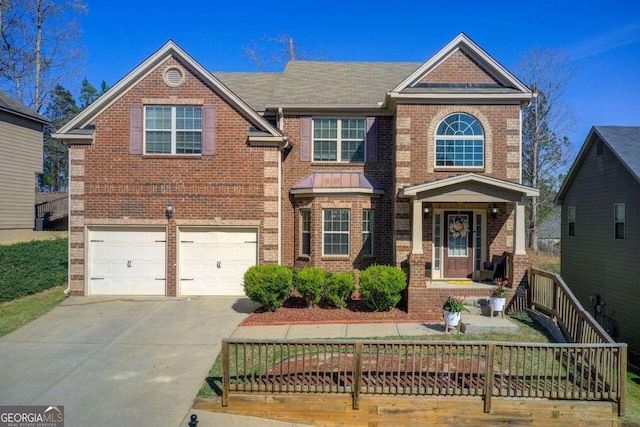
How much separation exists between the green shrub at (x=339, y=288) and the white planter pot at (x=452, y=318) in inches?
105

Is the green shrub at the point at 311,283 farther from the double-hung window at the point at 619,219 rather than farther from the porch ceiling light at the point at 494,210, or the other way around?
the double-hung window at the point at 619,219

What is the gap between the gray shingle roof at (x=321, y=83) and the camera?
14.3m

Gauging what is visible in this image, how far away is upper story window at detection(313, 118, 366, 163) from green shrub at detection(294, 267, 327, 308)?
4482 mm

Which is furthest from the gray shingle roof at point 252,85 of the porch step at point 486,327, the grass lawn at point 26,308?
the porch step at point 486,327

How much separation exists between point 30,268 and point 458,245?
13.6 metres

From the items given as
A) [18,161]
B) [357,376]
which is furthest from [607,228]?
[18,161]

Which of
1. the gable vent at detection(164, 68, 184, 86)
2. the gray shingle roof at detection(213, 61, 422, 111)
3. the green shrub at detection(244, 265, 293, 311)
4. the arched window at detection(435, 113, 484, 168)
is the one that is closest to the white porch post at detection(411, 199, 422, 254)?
the arched window at detection(435, 113, 484, 168)

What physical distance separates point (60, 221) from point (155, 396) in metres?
26.5

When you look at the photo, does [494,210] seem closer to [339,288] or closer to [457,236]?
[457,236]

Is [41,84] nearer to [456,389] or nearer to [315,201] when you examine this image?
[315,201]

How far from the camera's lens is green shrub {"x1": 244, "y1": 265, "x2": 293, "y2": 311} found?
10.7 meters

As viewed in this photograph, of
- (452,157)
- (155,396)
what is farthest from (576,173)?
(155,396)

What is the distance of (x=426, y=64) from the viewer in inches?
492

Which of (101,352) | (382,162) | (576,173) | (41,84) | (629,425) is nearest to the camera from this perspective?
(629,425)
